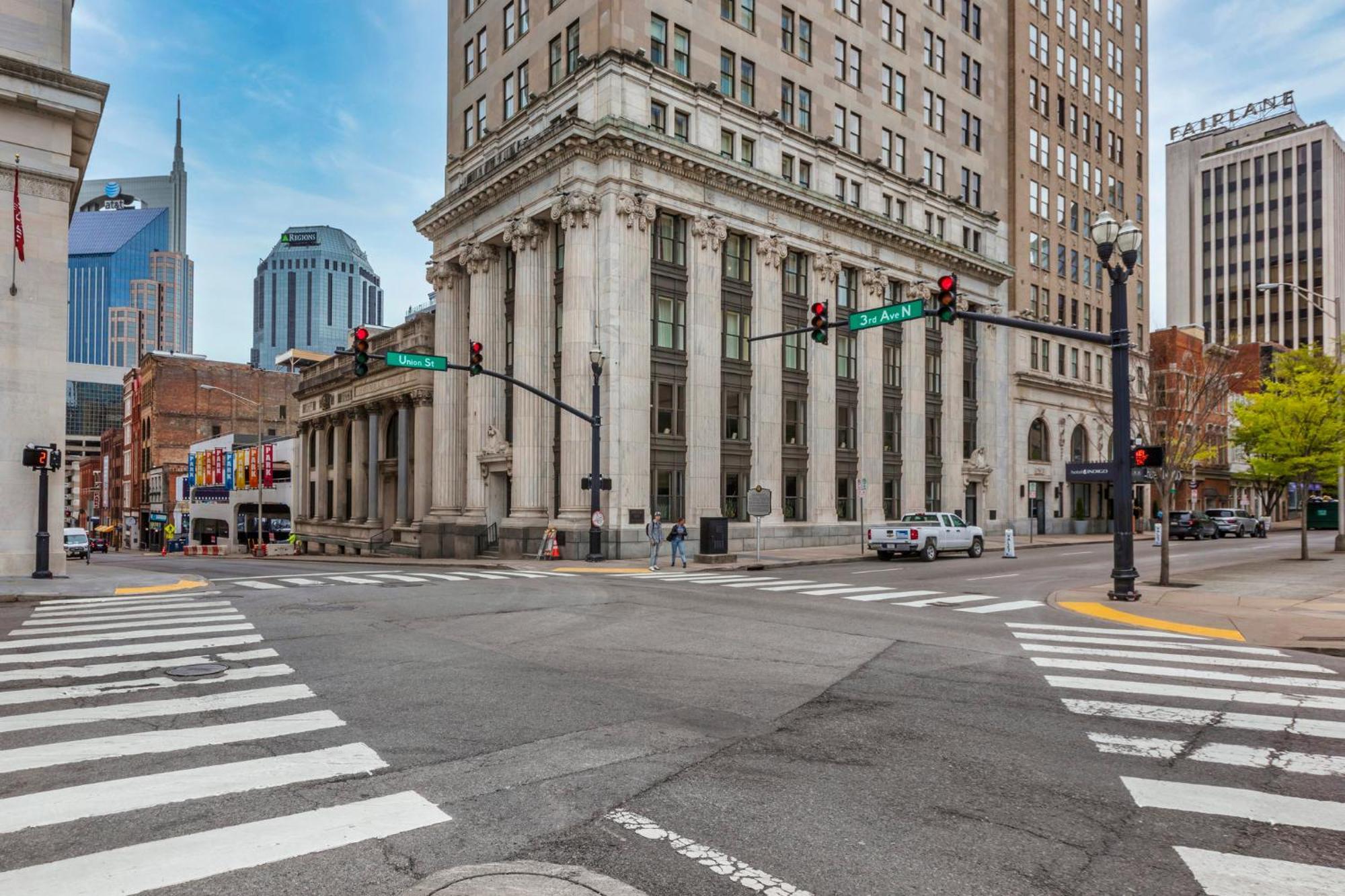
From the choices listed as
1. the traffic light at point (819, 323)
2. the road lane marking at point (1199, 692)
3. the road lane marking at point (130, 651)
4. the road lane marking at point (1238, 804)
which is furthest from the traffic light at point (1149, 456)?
the road lane marking at point (130, 651)

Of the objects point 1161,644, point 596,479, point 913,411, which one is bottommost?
point 1161,644

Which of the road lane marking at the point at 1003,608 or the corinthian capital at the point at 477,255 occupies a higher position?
the corinthian capital at the point at 477,255

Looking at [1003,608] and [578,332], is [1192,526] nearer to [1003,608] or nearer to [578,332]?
[578,332]

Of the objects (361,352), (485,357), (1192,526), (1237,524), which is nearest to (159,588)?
(361,352)

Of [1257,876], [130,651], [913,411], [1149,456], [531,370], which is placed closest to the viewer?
[1257,876]

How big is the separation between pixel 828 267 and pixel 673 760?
39.2 meters

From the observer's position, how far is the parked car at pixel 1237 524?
178 ft

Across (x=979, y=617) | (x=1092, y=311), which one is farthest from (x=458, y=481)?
(x=1092, y=311)

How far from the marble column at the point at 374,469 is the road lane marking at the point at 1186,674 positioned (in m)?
49.2

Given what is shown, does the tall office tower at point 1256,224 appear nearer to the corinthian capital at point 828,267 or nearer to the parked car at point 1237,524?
the parked car at point 1237,524

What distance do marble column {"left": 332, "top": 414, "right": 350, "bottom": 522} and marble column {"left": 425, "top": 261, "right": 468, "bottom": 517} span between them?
58.8ft

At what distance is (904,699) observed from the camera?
8.91 meters

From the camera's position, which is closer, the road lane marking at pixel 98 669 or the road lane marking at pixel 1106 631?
the road lane marking at pixel 98 669

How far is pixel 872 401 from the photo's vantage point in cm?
4619
